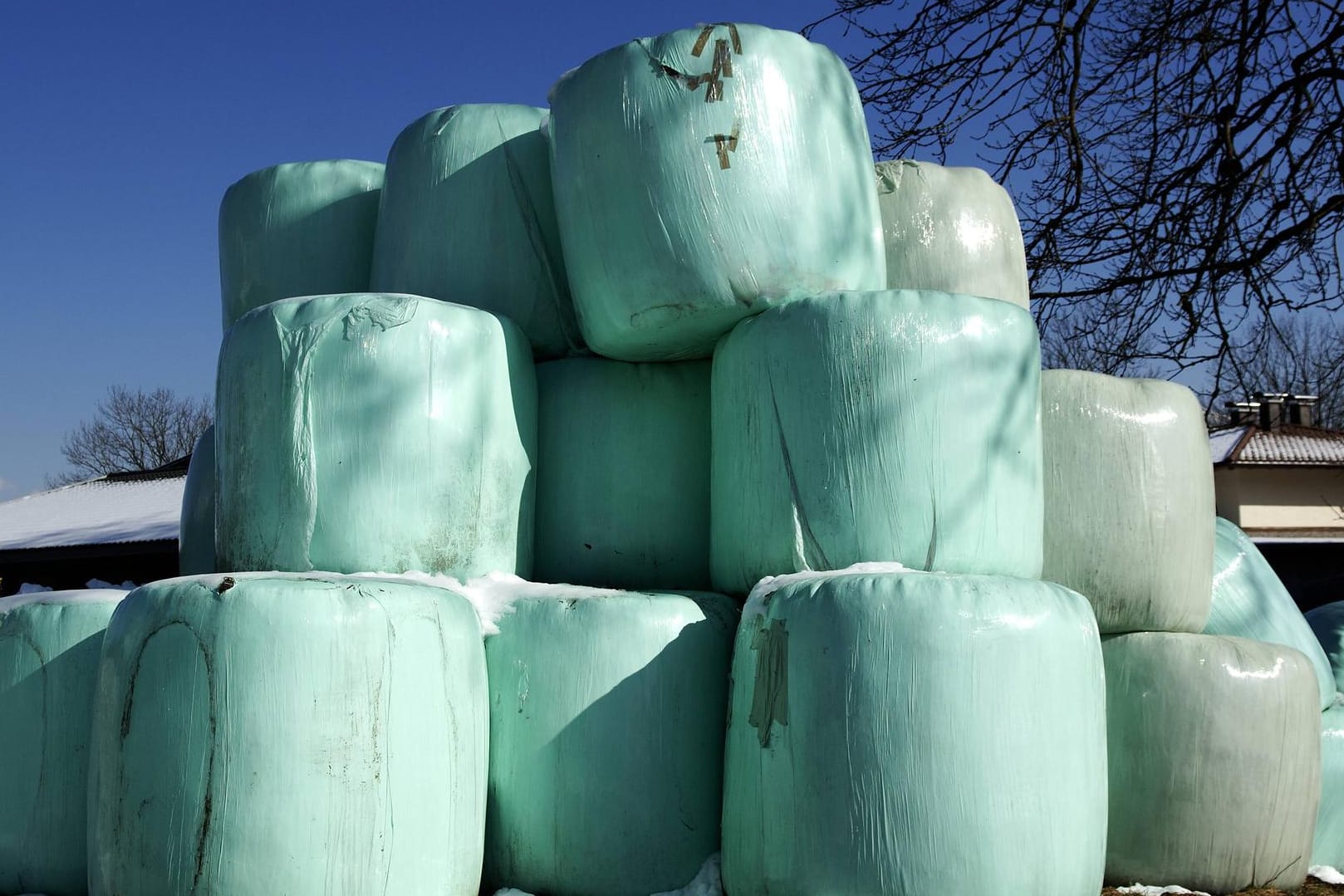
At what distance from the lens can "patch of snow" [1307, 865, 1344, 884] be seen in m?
3.28

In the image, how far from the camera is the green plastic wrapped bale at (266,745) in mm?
2242

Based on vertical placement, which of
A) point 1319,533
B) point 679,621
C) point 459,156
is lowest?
point 1319,533

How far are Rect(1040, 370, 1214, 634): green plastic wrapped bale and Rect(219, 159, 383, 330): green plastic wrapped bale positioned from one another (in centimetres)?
187

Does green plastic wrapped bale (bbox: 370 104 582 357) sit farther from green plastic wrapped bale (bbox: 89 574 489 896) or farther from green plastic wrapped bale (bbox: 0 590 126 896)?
green plastic wrapped bale (bbox: 0 590 126 896)

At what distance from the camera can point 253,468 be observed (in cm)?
280

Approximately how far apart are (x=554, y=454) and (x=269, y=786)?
3.76 feet

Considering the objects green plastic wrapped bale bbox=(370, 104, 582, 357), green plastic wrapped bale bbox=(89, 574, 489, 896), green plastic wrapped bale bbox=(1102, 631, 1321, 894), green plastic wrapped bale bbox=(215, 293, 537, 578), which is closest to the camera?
green plastic wrapped bale bbox=(89, 574, 489, 896)

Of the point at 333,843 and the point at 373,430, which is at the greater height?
the point at 373,430

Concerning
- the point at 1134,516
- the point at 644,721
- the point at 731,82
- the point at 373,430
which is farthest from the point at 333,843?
the point at 1134,516

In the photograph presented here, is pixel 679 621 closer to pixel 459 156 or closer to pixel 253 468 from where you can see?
pixel 253 468

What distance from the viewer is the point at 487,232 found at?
10.7 ft

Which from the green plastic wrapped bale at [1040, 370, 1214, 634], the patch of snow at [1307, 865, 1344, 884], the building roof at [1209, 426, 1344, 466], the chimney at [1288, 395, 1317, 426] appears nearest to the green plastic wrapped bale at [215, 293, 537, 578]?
the green plastic wrapped bale at [1040, 370, 1214, 634]

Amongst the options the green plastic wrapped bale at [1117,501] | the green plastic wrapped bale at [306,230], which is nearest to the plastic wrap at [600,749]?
the green plastic wrapped bale at [1117,501]

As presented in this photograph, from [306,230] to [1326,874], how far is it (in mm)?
3134
